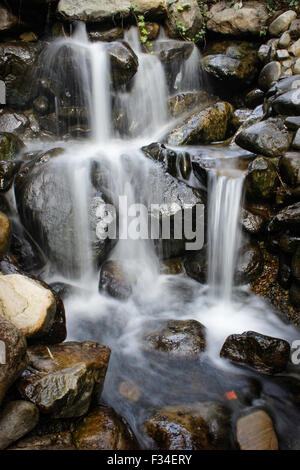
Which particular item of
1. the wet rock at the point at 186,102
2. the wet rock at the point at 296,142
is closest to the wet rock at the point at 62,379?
the wet rock at the point at 296,142

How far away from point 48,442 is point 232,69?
8.42 metres

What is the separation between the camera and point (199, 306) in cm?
509

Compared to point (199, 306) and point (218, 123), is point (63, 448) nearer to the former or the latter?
point (199, 306)

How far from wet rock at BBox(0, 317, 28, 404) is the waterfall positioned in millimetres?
3456

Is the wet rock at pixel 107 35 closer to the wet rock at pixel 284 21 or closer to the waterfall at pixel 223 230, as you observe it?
the wet rock at pixel 284 21

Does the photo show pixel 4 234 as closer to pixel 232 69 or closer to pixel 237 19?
pixel 232 69

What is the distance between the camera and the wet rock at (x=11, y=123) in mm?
7281

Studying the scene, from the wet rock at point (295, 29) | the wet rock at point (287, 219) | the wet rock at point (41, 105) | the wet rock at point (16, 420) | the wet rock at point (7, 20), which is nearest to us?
the wet rock at point (16, 420)

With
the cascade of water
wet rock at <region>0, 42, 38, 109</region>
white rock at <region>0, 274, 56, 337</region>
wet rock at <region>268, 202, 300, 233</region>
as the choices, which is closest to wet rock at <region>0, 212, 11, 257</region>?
white rock at <region>0, 274, 56, 337</region>

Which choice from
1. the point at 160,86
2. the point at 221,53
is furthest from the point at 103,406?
the point at 221,53

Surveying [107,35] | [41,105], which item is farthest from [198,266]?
[107,35]

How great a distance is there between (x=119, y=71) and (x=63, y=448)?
7.39 metres

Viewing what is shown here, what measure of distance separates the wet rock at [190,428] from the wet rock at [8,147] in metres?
5.12

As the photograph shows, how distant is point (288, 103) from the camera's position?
18.4ft
